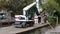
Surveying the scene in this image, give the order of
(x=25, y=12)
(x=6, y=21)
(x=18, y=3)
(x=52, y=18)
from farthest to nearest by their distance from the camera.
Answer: (x=18, y=3) → (x=25, y=12) → (x=6, y=21) → (x=52, y=18)

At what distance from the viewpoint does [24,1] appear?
57.0 m

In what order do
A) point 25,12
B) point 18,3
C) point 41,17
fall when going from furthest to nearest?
point 18,3
point 25,12
point 41,17

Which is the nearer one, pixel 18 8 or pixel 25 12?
pixel 25 12

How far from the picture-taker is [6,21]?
34.5 meters

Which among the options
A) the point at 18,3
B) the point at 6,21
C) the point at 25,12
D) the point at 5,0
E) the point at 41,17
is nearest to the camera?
the point at 6,21

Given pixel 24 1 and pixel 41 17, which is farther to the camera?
pixel 24 1

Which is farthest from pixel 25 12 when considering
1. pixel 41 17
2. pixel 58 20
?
pixel 58 20

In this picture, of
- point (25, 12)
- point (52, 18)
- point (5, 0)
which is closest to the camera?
point (52, 18)

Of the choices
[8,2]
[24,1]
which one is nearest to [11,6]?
[8,2]

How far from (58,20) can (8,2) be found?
22.0m

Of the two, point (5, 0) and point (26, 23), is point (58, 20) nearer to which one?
point (26, 23)

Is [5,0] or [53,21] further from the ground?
[5,0]

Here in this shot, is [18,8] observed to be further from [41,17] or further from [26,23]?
[26,23]

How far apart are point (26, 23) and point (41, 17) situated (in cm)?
1064
